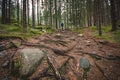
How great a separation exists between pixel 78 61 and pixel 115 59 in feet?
8.75

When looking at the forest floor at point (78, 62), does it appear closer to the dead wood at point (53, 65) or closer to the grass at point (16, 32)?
the dead wood at point (53, 65)

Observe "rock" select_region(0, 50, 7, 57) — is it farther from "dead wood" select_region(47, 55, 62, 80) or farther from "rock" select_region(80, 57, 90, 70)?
"rock" select_region(80, 57, 90, 70)

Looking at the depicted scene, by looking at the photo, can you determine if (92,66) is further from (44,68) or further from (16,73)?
(16,73)

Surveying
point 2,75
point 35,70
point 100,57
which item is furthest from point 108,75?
Answer: point 2,75

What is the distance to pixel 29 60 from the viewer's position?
22.1 ft

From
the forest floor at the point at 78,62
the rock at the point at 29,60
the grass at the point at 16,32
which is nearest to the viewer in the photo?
the rock at the point at 29,60

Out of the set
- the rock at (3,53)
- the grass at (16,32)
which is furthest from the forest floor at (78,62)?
the grass at (16,32)

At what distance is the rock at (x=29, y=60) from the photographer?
6.20 metres

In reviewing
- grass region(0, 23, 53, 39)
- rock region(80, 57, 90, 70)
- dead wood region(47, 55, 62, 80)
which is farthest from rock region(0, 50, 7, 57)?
rock region(80, 57, 90, 70)

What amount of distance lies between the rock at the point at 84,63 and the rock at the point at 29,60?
2385mm

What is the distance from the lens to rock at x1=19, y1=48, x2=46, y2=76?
6197 mm

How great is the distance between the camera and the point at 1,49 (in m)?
7.81

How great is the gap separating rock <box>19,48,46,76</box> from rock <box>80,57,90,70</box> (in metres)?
2.38

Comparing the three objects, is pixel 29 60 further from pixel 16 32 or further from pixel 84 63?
pixel 16 32
